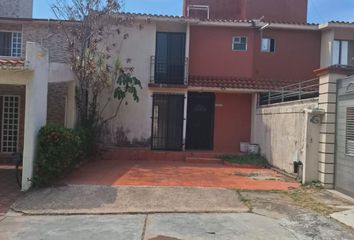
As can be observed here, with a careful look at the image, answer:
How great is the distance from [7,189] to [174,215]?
489cm

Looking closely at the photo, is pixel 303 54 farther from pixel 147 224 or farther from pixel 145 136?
pixel 147 224

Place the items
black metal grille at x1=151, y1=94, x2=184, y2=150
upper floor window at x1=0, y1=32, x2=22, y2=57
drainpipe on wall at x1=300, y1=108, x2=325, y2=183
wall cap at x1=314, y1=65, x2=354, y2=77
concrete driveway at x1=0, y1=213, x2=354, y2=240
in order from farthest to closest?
black metal grille at x1=151, y1=94, x2=184, y2=150 → upper floor window at x1=0, y1=32, x2=22, y2=57 → drainpipe on wall at x1=300, y1=108, x2=325, y2=183 → wall cap at x1=314, y1=65, x2=354, y2=77 → concrete driveway at x1=0, y1=213, x2=354, y2=240

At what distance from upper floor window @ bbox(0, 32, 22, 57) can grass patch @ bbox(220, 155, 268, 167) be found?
10.0 metres

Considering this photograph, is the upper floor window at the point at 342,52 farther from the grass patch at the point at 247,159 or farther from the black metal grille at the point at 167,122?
the black metal grille at the point at 167,122

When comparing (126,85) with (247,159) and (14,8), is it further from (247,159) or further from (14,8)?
(14,8)

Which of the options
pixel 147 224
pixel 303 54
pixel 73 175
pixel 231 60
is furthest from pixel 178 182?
pixel 303 54

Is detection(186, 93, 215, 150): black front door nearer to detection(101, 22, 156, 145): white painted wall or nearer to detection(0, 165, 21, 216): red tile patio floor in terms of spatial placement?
detection(101, 22, 156, 145): white painted wall

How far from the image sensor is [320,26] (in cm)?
2091

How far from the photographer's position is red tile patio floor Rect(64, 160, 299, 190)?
12.8 metres

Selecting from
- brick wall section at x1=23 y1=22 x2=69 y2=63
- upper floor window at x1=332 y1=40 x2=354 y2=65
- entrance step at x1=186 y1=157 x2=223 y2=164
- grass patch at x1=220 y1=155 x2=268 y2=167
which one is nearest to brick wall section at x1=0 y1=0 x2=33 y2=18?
brick wall section at x1=23 y1=22 x2=69 y2=63

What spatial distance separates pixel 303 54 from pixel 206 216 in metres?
14.1

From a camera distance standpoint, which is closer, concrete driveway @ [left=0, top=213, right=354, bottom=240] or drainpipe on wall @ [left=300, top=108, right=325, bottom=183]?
concrete driveway @ [left=0, top=213, right=354, bottom=240]

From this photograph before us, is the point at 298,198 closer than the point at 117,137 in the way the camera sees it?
Yes

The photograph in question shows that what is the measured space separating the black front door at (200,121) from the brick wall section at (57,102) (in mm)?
6046
